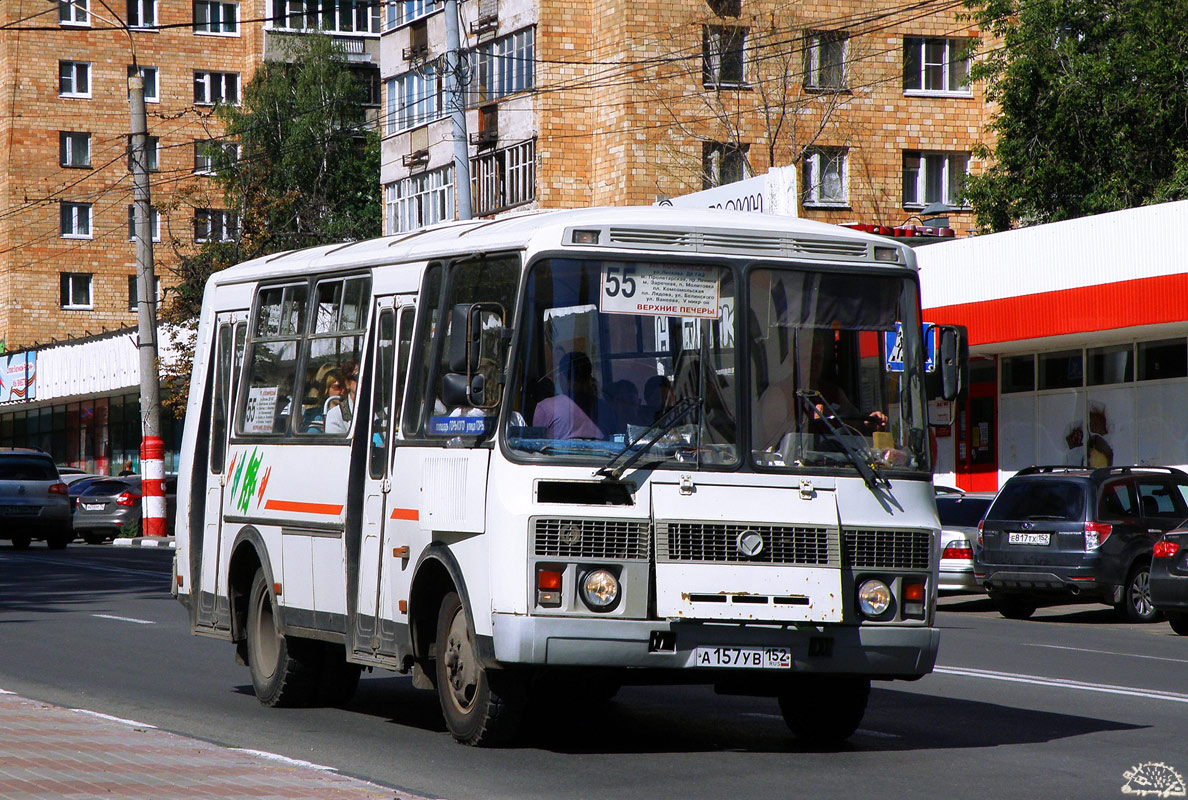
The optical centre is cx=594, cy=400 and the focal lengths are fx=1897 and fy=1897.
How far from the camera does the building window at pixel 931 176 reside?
51500mm

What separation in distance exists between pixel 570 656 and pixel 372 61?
69.0 meters

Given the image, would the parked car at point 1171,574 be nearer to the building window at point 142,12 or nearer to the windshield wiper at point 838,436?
the windshield wiper at point 838,436

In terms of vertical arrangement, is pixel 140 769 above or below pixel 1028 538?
above

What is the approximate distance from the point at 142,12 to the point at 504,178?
111 ft

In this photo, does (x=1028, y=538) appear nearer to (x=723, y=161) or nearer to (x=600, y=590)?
(x=600, y=590)

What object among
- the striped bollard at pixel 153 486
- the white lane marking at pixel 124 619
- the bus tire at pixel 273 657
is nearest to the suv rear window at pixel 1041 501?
the white lane marking at pixel 124 619

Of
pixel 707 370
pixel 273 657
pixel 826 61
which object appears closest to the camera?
pixel 707 370

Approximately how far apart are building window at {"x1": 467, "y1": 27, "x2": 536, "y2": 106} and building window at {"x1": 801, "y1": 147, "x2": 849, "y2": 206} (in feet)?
25.5

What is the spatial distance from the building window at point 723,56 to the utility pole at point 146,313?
1632 centimetres

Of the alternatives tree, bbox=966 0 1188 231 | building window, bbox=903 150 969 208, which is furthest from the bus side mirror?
building window, bbox=903 150 969 208

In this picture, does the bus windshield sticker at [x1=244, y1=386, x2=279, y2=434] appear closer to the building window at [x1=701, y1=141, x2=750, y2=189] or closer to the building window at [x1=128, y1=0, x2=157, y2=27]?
the building window at [x1=701, y1=141, x2=750, y2=189]

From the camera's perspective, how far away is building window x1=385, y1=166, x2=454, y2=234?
51281mm

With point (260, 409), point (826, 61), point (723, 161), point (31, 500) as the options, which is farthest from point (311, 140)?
point (260, 409)

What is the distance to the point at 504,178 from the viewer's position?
49.0 m
